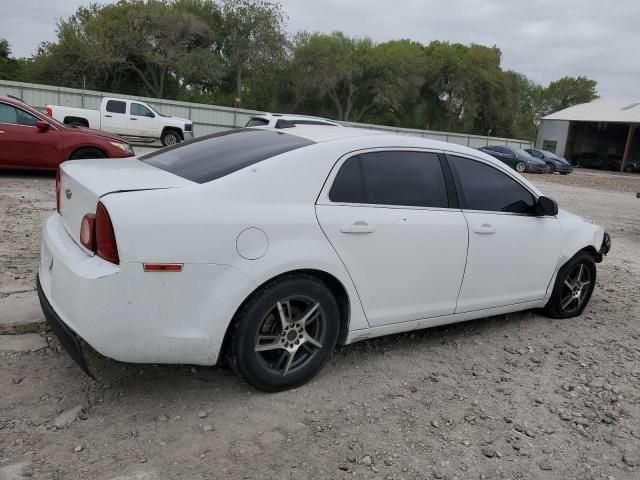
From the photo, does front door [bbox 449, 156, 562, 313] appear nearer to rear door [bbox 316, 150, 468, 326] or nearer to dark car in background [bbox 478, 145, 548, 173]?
rear door [bbox 316, 150, 468, 326]

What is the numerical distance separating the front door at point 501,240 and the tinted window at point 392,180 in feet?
0.80

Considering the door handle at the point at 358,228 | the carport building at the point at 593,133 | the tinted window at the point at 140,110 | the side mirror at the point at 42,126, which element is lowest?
the door handle at the point at 358,228

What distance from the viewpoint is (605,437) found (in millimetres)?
3146

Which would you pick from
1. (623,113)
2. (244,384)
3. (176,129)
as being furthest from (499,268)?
(623,113)

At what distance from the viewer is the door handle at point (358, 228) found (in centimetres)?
326

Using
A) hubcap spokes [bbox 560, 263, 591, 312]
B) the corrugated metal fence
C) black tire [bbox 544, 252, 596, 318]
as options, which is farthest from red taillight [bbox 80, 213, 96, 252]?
the corrugated metal fence

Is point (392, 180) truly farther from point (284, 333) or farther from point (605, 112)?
point (605, 112)

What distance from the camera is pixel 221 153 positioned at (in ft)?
11.6

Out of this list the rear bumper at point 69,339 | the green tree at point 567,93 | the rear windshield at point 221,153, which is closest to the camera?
the rear bumper at point 69,339

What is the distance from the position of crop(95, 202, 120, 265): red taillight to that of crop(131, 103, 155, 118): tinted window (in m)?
19.6

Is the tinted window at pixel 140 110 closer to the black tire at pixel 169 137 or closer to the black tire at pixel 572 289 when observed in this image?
the black tire at pixel 169 137

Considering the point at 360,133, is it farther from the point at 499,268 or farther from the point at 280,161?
the point at 499,268

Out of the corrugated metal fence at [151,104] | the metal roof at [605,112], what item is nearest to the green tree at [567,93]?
the metal roof at [605,112]

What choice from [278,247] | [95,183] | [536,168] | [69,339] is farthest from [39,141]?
[536,168]
